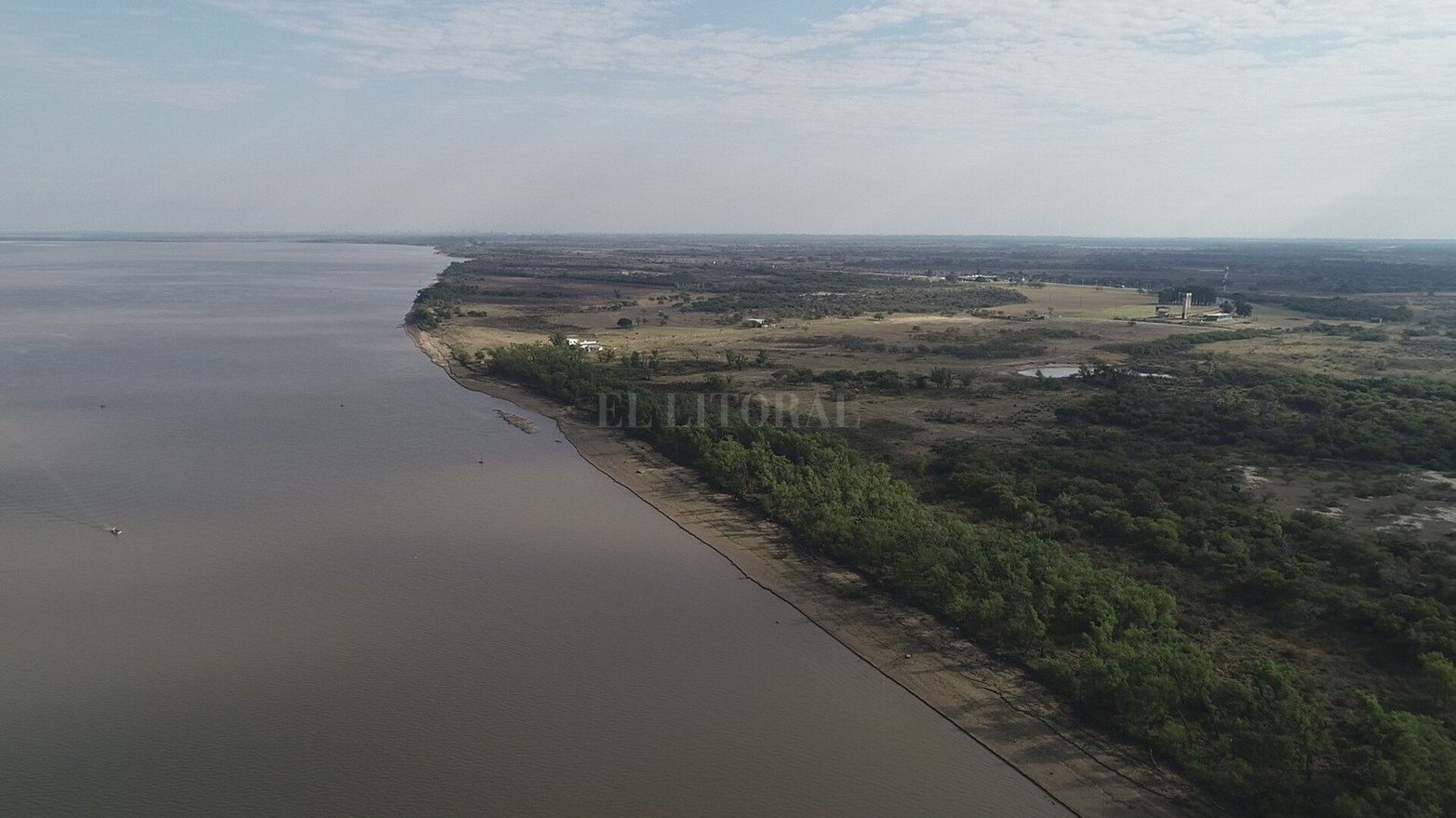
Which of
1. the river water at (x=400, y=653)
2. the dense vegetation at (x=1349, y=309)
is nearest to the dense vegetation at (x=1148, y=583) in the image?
the river water at (x=400, y=653)

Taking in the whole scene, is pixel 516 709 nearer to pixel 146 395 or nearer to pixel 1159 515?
pixel 1159 515

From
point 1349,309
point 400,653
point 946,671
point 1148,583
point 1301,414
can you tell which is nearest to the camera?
point 946,671

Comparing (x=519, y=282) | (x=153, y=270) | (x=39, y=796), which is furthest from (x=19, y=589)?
(x=153, y=270)

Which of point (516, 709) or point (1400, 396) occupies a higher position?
point (1400, 396)

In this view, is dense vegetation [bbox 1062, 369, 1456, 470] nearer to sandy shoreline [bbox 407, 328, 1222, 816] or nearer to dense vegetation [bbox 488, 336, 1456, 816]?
dense vegetation [bbox 488, 336, 1456, 816]

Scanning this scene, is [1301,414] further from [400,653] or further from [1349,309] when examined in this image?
[1349,309]

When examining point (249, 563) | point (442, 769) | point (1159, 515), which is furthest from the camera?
point (1159, 515)

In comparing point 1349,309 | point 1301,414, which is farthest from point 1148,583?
point 1349,309

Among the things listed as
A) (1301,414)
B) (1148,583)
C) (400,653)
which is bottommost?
(400,653)
